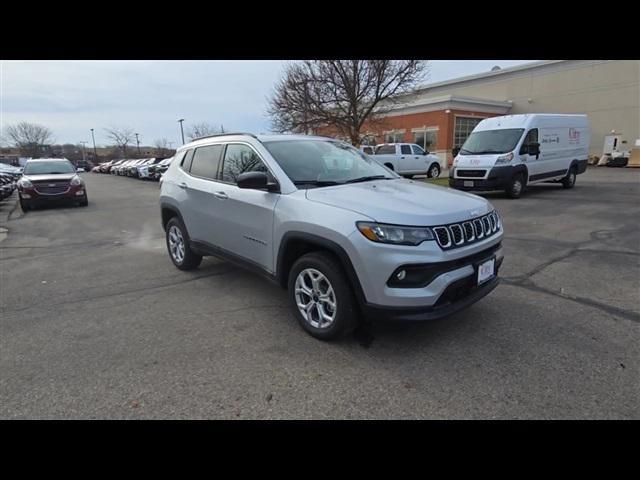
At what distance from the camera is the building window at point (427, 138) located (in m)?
29.7

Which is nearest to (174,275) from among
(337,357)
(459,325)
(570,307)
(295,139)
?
(295,139)

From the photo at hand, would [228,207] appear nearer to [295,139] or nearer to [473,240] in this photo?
[295,139]

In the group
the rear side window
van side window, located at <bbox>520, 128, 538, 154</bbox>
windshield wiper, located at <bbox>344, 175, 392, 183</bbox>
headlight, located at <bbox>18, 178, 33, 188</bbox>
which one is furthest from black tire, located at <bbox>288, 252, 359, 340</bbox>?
headlight, located at <bbox>18, 178, 33, 188</bbox>

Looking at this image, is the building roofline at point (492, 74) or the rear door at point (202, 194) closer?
the rear door at point (202, 194)

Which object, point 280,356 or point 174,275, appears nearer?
point 280,356

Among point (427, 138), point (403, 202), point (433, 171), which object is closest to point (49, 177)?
point (403, 202)

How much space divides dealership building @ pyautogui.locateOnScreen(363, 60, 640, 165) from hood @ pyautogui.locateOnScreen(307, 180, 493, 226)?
22.5m

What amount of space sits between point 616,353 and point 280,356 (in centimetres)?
271

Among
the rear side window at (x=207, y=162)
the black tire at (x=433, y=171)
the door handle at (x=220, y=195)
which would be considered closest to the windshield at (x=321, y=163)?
the door handle at (x=220, y=195)

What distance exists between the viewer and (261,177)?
138 inches

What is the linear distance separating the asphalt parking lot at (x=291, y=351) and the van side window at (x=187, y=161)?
1476mm

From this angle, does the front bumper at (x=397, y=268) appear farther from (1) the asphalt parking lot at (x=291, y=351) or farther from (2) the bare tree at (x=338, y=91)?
(2) the bare tree at (x=338, y=91)

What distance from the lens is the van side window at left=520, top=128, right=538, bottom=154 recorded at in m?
11.6

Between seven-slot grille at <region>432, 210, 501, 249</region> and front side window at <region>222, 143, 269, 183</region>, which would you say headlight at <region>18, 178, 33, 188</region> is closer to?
front side window at <region>222, 143, 269, 183</region>
